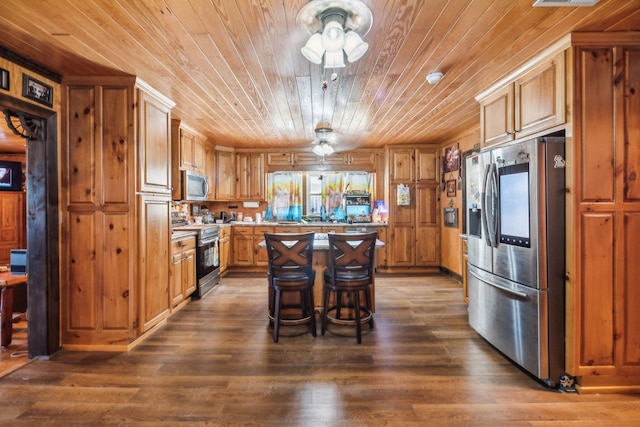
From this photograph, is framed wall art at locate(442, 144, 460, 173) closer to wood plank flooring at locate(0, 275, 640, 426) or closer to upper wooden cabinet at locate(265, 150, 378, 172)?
upper wooden cabinet at locate(265, 150, 378, 172)

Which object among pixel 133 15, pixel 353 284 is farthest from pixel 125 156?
pixel 353 284

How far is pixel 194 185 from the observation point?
454 centimetres

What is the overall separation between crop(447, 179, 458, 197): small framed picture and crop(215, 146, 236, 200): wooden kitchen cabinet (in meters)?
4.08

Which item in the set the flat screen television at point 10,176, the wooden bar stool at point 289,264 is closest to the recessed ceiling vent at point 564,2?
the wooden bar stool at point 289,264

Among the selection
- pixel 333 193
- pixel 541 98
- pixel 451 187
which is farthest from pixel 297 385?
pixel 333 193

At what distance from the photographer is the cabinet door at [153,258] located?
2.70 meters

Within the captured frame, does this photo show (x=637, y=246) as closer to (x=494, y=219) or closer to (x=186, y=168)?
(x=494, y=219)

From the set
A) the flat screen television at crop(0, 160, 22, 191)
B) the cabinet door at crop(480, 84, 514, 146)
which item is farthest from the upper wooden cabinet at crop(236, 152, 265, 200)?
the flat screen television at crop(0, 160, 22, 191)

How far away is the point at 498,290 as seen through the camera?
7.98ft

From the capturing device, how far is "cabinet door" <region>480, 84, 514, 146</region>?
2.54 metres

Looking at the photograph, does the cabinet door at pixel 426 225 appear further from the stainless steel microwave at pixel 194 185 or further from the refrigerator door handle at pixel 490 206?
the stainless steel microwave at pixel 194 185

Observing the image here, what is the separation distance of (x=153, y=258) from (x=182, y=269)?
814 mm

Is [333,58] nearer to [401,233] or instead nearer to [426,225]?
[401,233]

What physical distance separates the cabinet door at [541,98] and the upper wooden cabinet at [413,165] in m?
3.02
